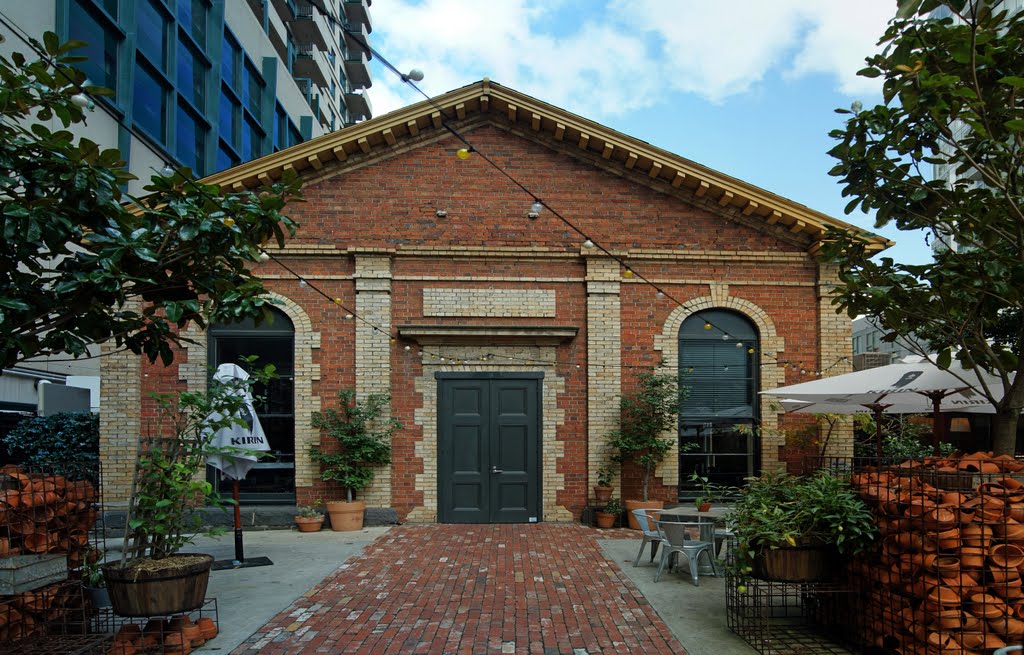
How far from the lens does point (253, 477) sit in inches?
496

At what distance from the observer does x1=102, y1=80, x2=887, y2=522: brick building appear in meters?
12.6

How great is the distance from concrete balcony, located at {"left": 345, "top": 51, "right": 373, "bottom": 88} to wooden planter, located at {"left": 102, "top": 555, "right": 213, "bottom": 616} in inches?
1711

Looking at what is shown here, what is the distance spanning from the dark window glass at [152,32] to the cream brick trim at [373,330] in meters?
8.84

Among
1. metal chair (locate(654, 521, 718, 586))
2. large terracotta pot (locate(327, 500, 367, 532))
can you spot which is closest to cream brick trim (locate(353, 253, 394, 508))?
large terracotta pot (locate(327, 500, 367, 532))

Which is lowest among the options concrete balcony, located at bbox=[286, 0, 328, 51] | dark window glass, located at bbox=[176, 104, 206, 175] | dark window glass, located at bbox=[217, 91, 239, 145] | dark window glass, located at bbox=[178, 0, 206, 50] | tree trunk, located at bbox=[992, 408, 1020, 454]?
tree trunk, located at bbox=[992, 408, 1020, 454]

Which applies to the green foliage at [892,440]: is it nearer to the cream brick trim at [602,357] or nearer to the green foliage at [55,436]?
the cream brick trim at [602,357]

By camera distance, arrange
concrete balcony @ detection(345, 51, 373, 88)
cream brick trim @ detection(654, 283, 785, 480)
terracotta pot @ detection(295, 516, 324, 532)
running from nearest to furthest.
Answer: terracotta pot @ detection(295, 516, 324, 532) < cream brick trim @ detection(654, 283, 785, 480) < concrete balcony @ detection(345, 51, 373, 88)

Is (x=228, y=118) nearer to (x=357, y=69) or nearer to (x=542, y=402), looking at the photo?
(x=542, y=402)

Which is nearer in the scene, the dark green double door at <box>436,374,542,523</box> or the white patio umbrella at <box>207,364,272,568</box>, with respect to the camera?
the white patio umbrella at <box>207,364,272,568</box>

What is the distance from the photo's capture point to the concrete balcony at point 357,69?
46156mm

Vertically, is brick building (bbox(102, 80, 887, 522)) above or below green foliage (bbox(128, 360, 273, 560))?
above

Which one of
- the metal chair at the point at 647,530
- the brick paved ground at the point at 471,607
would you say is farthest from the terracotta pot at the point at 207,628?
the metal chair at the point at 647,530

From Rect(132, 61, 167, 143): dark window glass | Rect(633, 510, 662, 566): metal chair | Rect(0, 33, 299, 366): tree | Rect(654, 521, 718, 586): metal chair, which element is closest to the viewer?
Rect(0, 33, 299, 366): tree

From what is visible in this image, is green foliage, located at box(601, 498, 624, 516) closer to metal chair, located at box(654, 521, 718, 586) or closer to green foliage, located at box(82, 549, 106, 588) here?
metal chair, located at box(654, 521, 718, 586)
